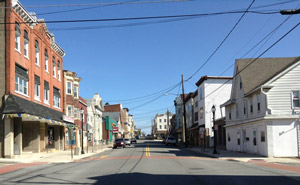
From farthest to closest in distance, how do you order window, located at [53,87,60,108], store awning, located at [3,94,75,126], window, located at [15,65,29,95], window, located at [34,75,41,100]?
window, located at [53,87,60,108] → window, located at [34,75,41,100] → window, located at [15,65,29,95] → store awning, located at [3,94,75,126]

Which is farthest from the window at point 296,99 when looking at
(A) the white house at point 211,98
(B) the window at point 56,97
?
(B) the window at point 56,97

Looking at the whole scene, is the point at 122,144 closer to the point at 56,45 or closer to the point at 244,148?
the point at 56,45

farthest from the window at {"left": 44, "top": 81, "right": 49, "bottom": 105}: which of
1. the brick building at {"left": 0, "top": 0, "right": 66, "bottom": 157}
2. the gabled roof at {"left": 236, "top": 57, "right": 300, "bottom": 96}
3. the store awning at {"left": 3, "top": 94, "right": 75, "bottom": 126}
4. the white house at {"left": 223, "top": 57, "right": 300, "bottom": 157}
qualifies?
the white house at {"left": 223, "top": 57, "right": 300, "bottom": 157}

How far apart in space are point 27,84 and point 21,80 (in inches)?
48.3

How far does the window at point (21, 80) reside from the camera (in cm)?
2677

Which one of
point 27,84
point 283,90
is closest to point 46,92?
point 27,84

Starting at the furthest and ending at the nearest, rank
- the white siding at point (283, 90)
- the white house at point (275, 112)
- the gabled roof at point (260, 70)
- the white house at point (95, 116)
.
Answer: the white house at point (95, 116) → the gabled roof at point (260, 70) → the white siding at point (283, 90) → the white house at point (275, 112)

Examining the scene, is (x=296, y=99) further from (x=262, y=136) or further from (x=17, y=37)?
(x=17, y=37)

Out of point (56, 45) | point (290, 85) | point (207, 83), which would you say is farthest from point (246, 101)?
point (56, 45)

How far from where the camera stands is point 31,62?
29906 millimetres

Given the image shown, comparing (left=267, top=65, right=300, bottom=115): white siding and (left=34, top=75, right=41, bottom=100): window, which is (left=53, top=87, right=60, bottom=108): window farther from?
(left=267, top=65, right=300, bottom=115): white siding

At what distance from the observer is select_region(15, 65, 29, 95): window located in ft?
87.8

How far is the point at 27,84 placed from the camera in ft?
95.3

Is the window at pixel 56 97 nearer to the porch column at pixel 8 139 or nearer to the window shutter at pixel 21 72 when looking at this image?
the window shutter at pixel 21 72
